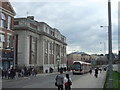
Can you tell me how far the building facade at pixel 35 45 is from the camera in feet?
219

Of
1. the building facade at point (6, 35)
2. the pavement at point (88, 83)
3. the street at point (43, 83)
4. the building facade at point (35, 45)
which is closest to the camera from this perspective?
→ the pavement at point (88, 83)

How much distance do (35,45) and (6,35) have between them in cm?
2922

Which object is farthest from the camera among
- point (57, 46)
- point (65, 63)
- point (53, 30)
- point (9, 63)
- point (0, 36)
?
point (65, 63)

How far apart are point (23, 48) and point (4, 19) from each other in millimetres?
20834

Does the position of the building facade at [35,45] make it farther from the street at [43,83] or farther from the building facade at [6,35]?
the street at [43,83]

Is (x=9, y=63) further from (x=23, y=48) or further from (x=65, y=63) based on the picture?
(x=65, y=63)

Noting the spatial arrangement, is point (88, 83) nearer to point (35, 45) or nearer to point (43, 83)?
point (43, 83)

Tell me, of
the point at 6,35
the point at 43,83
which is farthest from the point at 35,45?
the point at 43,83

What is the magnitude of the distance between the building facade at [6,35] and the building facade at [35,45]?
16.2m

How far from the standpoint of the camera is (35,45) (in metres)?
76.1

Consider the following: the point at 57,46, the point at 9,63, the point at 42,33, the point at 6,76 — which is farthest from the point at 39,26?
the point at 6,76

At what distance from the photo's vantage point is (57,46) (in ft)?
344

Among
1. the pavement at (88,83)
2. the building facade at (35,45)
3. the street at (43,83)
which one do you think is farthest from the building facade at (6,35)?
the pavement at (88,83)

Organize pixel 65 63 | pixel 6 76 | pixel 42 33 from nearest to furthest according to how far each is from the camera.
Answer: pixel 6 76 → pixel 42 33 → pixel 65 63
